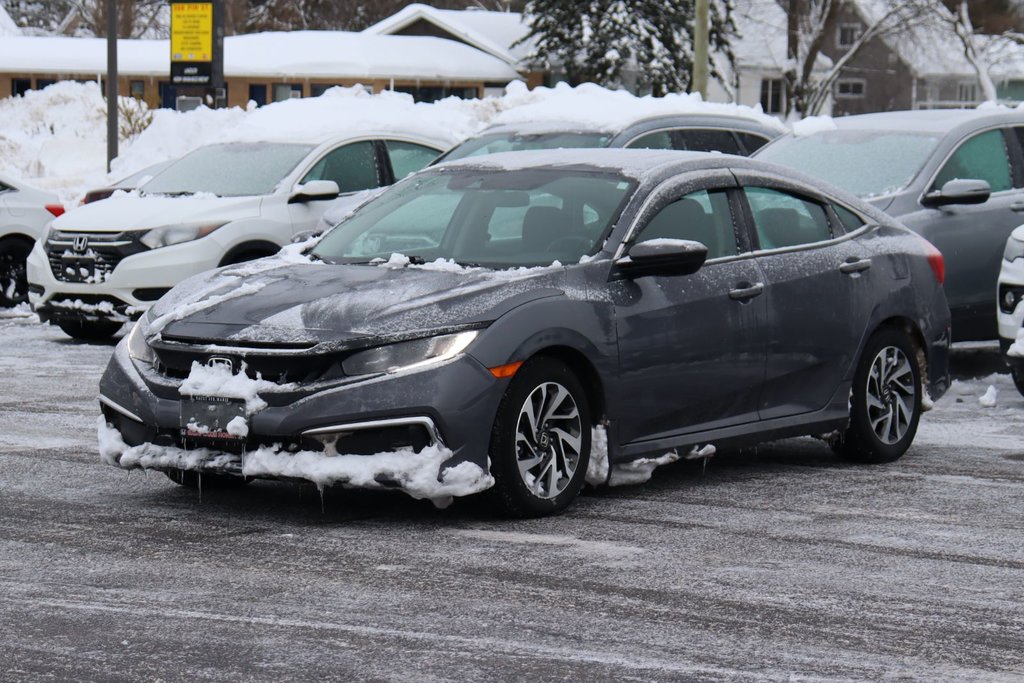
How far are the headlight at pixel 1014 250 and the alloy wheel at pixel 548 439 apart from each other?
5.15 m

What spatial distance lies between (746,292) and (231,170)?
8.20 m

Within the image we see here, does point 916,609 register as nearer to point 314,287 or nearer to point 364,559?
point 364,559

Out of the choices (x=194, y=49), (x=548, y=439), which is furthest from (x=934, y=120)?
(x=194, y=49)

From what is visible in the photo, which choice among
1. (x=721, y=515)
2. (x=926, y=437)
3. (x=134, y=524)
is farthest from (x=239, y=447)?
(x=926, y=437)

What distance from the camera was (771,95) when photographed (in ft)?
233

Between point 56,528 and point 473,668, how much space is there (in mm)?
2573

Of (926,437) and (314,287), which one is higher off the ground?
(314,287)

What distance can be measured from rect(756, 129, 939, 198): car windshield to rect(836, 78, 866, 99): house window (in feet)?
201

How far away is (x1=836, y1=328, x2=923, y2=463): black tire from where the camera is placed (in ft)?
31.0

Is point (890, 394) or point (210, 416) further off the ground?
point (210, 416)

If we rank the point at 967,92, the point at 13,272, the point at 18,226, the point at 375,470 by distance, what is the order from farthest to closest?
the point at 967,92 → the point at 13,272 → the point at 18,226 → the point at 375,470

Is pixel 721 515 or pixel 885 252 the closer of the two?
pixel 721 515

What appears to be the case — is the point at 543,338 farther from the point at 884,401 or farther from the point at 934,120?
the point at 934,120

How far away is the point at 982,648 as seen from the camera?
587cm
